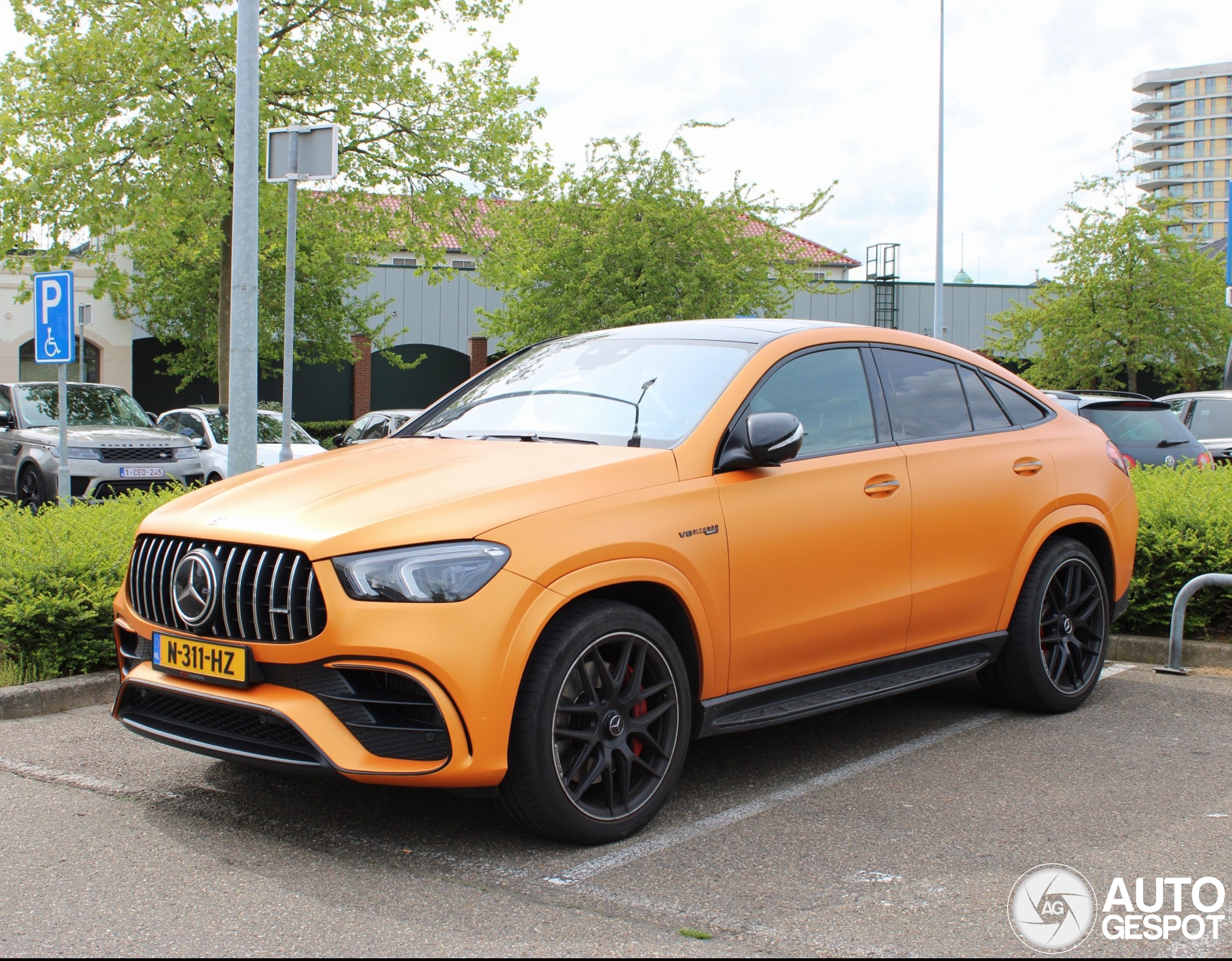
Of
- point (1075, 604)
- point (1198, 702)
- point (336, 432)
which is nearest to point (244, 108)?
point (1075, 604)

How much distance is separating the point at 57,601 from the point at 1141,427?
33.8 feet

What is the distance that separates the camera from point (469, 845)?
3.96 meters

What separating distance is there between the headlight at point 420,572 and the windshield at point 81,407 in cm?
1343

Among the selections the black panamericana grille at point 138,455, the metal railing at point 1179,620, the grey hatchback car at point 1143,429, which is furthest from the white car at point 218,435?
the metal railing at point 1179,620

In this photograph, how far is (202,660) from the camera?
3.89 meters

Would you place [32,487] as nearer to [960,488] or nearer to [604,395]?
[604,395]

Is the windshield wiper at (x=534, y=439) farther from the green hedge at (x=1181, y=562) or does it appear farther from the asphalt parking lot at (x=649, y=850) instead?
the green hedge at (x=1181, y=562)

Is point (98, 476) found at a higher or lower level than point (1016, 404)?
lower

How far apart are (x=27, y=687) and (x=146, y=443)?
10.3 meters

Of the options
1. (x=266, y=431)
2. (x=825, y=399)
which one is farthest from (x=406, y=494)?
(x=266, y=431)

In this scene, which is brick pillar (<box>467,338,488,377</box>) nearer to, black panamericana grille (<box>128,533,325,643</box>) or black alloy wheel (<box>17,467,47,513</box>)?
black alloy wheel (<box>17,467,47,513</box>)

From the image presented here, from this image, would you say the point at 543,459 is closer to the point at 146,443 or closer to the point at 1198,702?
the point at 1198,702

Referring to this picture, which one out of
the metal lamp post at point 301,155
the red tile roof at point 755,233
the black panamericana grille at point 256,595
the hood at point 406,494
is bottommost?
the black panamericana grille at point 256,595

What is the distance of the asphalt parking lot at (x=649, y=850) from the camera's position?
3.26 metres
